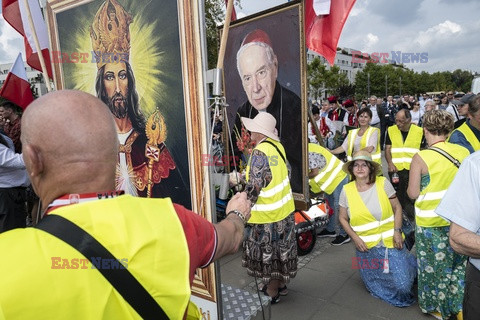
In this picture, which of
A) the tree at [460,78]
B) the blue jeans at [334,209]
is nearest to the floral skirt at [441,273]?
the blue jeans at [334,209]

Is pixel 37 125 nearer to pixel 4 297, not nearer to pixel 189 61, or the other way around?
pixel 4 297

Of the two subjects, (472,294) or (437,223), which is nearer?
(472,294)

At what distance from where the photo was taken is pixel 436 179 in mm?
2846

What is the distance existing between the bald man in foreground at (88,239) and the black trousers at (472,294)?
4.63 ft

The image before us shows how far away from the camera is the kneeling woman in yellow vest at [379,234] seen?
3.24 metres

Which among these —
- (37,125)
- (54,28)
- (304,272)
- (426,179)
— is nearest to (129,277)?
(37,125)

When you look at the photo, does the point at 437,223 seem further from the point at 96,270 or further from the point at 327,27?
the point at 96,270

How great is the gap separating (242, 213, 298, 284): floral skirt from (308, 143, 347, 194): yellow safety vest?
1.57 meters

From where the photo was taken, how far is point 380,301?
10.9 feet

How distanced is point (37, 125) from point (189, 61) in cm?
99

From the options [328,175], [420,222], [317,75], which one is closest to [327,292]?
[420,222]

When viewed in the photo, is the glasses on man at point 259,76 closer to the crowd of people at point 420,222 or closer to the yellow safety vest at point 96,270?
the crowd of people at point 420,222

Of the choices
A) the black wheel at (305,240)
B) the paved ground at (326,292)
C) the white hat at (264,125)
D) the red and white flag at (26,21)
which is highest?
the red and white flag at (26,21)

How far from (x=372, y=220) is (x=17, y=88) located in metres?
4.00
